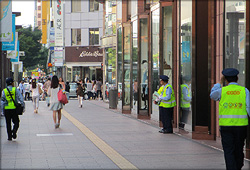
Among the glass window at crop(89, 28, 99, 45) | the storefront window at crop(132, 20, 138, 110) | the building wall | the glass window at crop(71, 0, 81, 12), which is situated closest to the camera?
the storefront window at crop(132, 20, 138, 110)

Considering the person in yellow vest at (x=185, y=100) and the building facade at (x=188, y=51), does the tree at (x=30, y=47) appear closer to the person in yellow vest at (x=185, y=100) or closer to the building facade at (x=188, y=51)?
the building facade at (x=188, y=51)

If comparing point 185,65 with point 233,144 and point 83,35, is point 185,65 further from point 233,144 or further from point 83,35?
point 83,35

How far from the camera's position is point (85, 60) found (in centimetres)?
5691

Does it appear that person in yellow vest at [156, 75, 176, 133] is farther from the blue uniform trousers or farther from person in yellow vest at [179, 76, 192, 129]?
the blue uniform trousers

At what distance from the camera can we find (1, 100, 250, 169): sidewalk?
30.2ft

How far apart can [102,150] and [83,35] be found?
1850 inches

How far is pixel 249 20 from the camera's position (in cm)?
1018

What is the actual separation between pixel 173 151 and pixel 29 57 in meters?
63.6

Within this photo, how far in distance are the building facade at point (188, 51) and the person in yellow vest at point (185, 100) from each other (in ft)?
0.10

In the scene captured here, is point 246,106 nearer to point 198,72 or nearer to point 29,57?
point 198,72

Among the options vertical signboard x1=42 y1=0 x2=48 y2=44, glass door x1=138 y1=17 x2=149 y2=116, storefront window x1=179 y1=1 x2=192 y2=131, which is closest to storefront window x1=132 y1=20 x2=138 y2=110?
glass door x1=138 y1=17 x2=149 y2=116

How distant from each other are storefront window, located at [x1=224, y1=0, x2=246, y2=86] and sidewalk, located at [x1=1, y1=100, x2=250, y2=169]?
2084mm

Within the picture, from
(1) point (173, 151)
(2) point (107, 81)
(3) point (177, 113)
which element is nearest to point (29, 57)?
(2) point (107, 81)

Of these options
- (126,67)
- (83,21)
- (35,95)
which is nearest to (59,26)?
(83,21)
